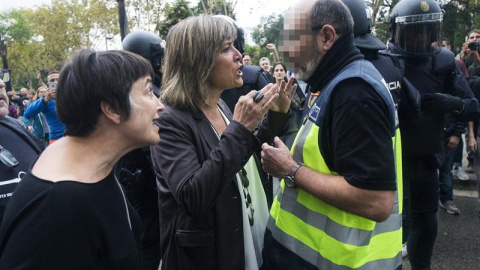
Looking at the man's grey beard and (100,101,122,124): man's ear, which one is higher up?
the man's grey beard

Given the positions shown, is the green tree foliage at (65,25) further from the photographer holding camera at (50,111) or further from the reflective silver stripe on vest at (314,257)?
the reflective silver stripe on vest at (314,257)

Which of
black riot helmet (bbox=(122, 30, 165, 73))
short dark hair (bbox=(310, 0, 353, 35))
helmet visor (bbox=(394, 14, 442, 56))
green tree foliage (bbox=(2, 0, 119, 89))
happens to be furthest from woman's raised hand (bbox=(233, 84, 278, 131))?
green tree foliage (bbox=(2, 0, 119, 89))

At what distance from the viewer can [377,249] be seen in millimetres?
1564

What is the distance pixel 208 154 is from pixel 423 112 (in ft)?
7.07

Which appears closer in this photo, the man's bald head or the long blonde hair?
the man's bald head

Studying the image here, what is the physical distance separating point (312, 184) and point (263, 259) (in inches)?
21.7

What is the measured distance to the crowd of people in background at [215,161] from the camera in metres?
1.20

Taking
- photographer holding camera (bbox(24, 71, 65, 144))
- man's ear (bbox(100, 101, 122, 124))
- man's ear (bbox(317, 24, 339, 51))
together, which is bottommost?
photographer holding camera (bbox(24, 71, 65, 144))

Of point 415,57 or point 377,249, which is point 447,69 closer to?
point 415,57

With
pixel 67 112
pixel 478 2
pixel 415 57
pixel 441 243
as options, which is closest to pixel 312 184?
pixel 67 112

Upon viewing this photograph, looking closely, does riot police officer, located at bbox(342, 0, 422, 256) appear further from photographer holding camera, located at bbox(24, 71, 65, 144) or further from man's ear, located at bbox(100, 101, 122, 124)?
photographer holding camera, located at bbox(24, 71, 65, 144)

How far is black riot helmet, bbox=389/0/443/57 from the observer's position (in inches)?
119

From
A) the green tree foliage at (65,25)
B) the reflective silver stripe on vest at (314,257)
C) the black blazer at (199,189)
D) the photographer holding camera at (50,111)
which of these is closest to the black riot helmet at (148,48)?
the black blazer at (199,189)

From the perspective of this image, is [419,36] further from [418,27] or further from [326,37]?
[326,37]
